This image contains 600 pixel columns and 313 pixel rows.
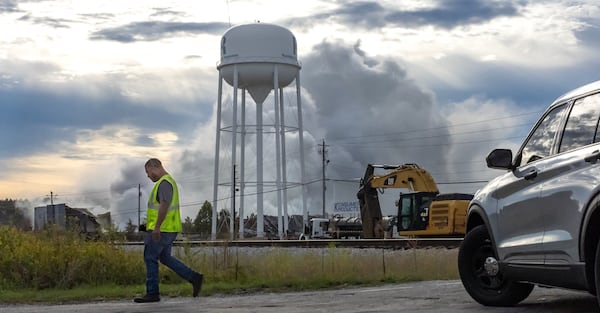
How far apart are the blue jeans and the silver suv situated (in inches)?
156

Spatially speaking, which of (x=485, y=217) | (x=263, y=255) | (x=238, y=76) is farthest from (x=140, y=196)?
(x=485, y=217)

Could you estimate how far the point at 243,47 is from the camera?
5341 cm

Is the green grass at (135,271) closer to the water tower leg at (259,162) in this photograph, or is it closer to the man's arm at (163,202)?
the man's arm at (163,202)

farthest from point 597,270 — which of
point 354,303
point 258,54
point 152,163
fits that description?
point 258,54

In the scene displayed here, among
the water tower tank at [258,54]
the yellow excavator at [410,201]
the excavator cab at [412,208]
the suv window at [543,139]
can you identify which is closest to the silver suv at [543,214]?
the suv window at [543,139]

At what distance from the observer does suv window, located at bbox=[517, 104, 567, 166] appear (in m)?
7.57

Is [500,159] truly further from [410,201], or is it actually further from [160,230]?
[410,201]

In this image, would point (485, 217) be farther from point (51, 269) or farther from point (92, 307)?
point (51, 269)

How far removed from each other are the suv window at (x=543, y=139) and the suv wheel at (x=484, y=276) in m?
1.01

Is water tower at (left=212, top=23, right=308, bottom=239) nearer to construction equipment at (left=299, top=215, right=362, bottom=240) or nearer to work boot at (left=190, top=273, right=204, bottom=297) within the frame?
construction equipment at (left=299, top=215, right=362, bottom=240)

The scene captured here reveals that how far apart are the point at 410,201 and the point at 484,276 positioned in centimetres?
2458

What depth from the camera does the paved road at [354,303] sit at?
8.43m

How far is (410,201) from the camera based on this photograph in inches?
1307

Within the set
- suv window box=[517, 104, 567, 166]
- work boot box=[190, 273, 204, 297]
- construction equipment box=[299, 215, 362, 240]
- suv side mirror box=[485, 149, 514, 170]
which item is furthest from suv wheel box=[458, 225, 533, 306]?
construction equipment box=[299, 215, 362, 240]
